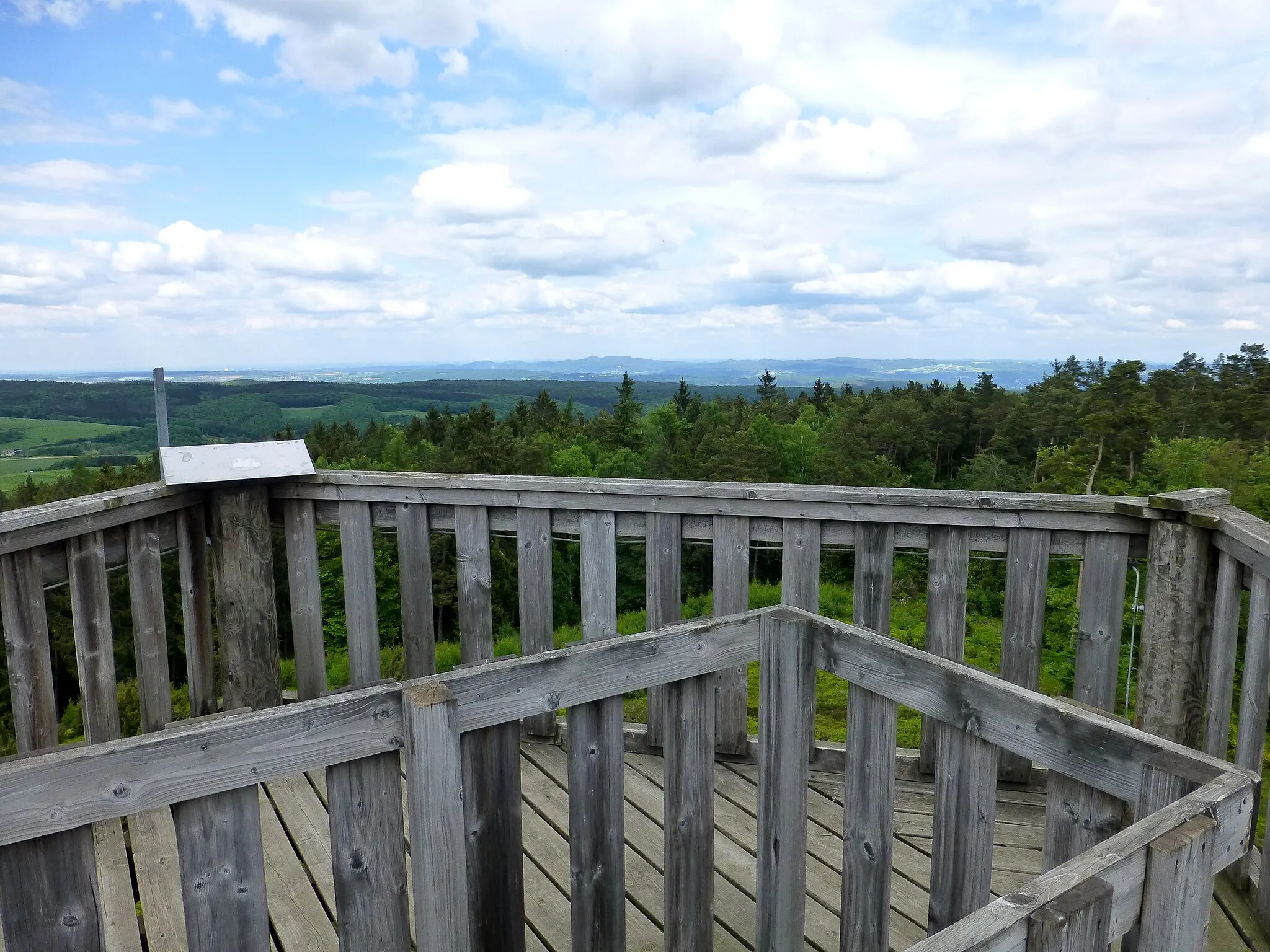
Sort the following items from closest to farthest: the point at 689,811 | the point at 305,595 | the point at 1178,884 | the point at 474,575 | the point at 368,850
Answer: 1. the point at 1178,884
2. the point at 368,850
3. the point at 689,811
4. the point at 474,575
5. the point at 305,595

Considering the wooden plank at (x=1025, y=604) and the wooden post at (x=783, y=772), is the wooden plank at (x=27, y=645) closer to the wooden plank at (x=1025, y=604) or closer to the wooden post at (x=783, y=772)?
the wooden post at (x=783, y=772)

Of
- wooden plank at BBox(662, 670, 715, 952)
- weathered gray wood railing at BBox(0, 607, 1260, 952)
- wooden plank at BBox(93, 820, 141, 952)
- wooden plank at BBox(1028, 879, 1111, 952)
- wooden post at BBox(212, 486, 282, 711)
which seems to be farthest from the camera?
wooden post at BBox(212, 486, 282, 711)

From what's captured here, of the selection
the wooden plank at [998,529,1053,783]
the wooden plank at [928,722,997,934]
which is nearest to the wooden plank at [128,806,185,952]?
the wooden plank at [928,722,997,934]

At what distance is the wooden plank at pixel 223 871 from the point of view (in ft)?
4.20

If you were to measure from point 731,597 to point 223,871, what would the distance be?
2178 mm

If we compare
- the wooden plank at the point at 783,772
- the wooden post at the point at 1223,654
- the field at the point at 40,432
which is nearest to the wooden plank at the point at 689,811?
the wooden plank at the point at 783,772

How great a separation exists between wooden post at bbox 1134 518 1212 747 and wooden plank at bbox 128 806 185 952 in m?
3.11

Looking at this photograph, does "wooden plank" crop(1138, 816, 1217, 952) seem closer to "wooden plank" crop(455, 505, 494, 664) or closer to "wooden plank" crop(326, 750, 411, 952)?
"wooden plank" crop(326, 750, 411, 952)

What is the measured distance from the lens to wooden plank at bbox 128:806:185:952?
2.34 metres

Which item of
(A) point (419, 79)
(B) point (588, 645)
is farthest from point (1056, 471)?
(B) point (588, 645)

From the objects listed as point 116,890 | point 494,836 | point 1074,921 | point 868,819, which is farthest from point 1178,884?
point 116,890

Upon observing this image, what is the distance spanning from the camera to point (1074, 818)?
1.39 meters

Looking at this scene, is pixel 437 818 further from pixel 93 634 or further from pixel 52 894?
pixel 93 634

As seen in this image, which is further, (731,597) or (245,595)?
(245,595)
